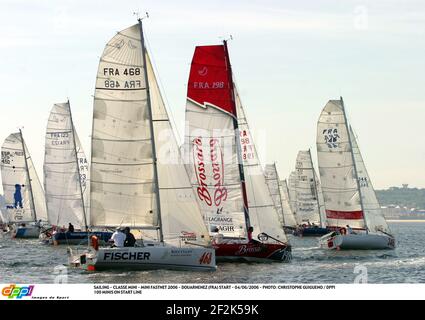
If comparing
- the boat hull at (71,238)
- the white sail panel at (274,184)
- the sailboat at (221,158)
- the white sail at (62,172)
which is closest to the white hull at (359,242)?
the sailboat at (221,158)

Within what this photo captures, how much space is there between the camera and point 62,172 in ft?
195

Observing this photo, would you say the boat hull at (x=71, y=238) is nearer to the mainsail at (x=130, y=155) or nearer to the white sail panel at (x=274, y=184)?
the mainsail at (x=130, y=155)

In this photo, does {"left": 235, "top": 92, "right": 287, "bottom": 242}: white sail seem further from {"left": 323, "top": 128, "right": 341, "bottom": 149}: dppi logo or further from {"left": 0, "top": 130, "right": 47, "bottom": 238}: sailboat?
{"left": 0, "top": 130, "right": 47, "bottom": 238}: sailboat

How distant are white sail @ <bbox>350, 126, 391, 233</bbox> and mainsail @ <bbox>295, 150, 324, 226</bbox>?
28.2 meters

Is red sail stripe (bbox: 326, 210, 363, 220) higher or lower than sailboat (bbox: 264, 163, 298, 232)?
lower

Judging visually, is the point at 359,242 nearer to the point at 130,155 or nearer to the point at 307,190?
the point at 130,155

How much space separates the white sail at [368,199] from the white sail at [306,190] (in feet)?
92.5

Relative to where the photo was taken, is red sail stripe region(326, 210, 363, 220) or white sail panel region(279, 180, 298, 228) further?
white sail panel region(279, 180, 298, 228)

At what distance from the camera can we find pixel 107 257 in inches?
1075

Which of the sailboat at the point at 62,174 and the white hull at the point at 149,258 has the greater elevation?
the sailboat at the point at 62,174

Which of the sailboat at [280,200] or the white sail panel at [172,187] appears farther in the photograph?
the sailboat at [280,200]

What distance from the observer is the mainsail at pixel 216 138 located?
36062mm

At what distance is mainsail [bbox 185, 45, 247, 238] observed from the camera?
36.1 metres

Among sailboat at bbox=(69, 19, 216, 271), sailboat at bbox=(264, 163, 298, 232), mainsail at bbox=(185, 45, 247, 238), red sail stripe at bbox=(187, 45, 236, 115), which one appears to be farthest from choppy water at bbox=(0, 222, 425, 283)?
sailboat at bbox=(264, 163, 298, 232)
